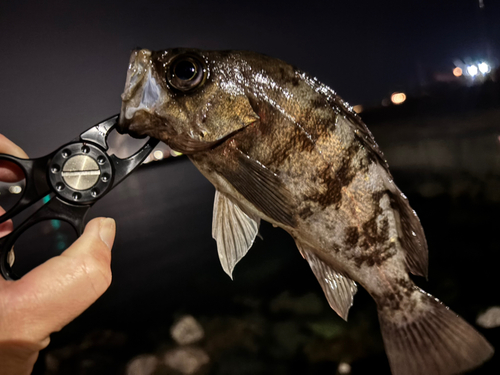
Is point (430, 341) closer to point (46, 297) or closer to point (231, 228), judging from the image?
point (231, 228)

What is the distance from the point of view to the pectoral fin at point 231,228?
0.85 meters

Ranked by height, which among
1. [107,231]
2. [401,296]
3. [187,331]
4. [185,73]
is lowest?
[187,331]

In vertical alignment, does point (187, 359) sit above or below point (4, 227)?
below

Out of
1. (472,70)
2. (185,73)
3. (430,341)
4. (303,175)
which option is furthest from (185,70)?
(472,70)

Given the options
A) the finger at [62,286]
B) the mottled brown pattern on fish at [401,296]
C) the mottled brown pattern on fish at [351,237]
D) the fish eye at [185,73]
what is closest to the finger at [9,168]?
the finger at [62,286]

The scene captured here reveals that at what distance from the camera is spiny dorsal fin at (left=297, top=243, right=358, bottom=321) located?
84 cm

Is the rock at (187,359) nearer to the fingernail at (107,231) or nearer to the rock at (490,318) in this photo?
the fingernail at (107,231)

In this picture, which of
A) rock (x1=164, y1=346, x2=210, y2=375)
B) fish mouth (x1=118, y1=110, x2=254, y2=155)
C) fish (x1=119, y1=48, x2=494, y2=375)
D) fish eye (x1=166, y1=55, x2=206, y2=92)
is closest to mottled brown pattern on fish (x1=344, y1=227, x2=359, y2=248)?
fish (x1=119, y1=48, x2=494, y2=375)

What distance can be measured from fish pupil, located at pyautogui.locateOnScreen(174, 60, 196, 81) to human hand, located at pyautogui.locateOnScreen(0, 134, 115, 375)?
41cm

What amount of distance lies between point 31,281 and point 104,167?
28 cm

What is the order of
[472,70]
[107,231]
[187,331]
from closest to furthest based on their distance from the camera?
[107,231], [187,331], [472,70]

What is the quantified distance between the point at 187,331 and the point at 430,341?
1589mm

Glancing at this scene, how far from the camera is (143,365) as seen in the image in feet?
6.05

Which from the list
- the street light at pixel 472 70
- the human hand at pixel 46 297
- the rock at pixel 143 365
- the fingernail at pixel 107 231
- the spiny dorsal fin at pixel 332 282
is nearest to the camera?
the human hand at pixel 46 297
